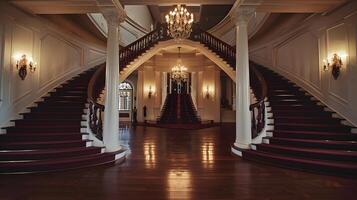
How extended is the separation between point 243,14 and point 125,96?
11.9 metres

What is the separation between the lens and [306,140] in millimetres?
4227

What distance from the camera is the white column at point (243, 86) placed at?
15.9 feet

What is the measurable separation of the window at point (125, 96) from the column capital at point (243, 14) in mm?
11421

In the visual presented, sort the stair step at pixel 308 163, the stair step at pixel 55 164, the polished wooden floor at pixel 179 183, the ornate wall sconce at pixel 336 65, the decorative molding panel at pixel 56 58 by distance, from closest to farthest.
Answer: the polished wooden floor at pixel 179 183 → the stair step at pixel 308 163 → the stair step at pixel 55 164 → the ornate wall sconce at pixel 336 65 → the decorative molding panel at pixel 56 58

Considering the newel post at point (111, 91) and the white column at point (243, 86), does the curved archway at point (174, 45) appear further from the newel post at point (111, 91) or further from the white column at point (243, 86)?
the newel post at point (111, 91)

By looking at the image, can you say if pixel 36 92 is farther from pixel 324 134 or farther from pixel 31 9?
pixel 324 134

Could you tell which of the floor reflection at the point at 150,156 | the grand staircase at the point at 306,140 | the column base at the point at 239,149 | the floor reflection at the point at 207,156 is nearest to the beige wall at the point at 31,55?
the floor reflection at the point at 150,156

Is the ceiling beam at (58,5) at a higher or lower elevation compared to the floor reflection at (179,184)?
higher

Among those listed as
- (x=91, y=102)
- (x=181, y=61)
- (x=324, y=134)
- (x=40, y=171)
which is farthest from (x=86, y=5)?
(x=181, y=61)

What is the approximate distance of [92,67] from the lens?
886cm

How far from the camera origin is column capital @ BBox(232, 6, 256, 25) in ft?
15.9

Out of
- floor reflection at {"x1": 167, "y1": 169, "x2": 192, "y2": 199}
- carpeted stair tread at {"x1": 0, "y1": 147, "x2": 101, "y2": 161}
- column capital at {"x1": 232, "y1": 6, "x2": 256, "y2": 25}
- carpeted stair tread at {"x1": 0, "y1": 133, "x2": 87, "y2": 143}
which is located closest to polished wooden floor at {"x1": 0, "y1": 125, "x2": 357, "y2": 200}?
floor reflection at {"x1": 167, "y1": 169, "x2": 192, "y2": 199}

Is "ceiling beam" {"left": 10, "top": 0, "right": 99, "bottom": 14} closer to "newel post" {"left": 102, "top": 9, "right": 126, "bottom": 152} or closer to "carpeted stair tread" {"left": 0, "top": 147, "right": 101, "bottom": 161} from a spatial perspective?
"newel post" {"left": 102, "top": 9, "right": 126, "bottom": 152}

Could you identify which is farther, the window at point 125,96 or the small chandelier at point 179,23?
the window at point 125,96
